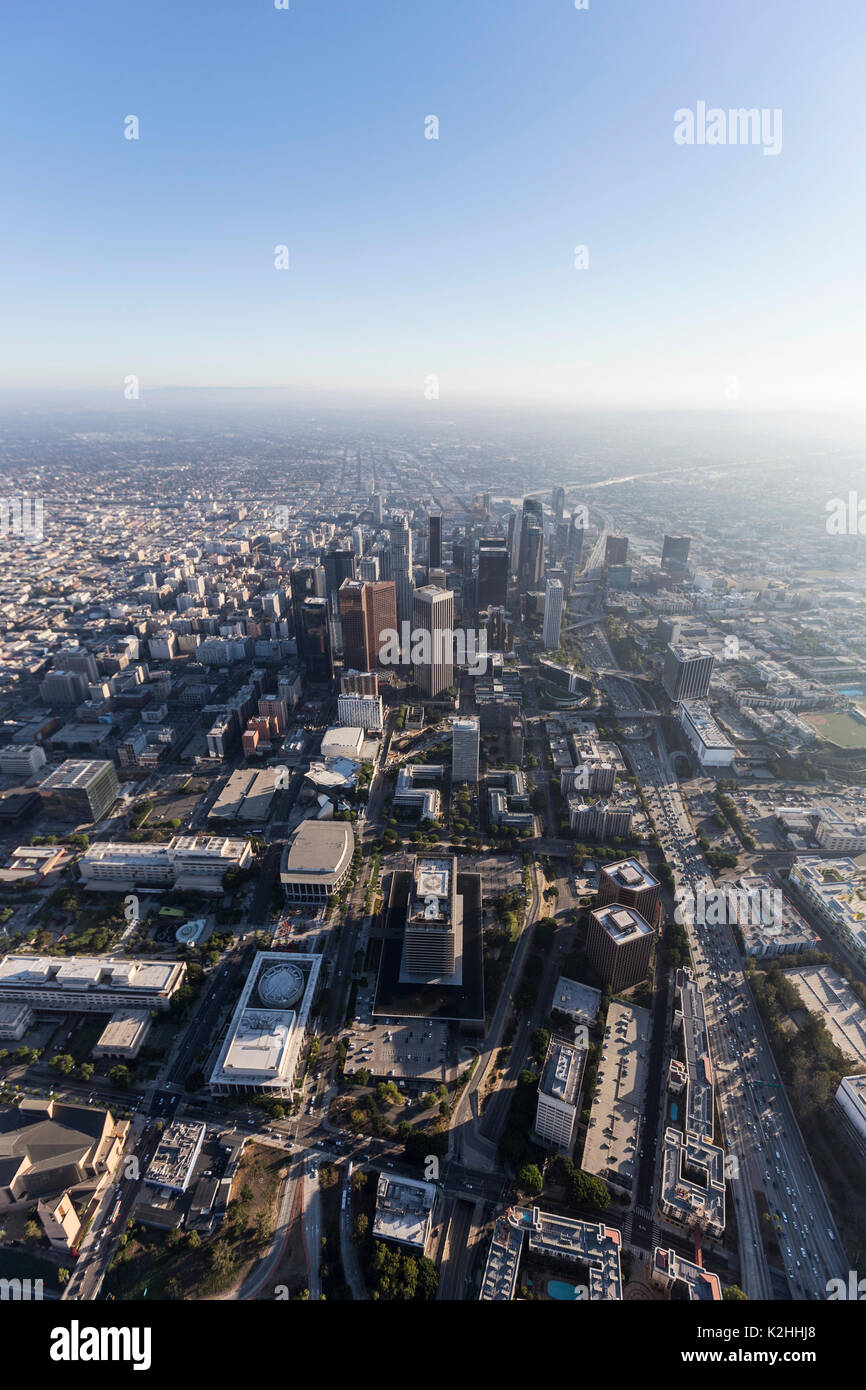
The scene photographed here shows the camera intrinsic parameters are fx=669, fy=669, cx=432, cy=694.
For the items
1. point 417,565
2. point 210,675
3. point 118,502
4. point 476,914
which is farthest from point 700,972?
point 118,502

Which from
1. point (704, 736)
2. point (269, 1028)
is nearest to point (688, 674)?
point (704, 736)

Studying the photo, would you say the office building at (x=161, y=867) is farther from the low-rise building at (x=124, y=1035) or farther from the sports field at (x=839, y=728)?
the sports field at (x=839, y=728)

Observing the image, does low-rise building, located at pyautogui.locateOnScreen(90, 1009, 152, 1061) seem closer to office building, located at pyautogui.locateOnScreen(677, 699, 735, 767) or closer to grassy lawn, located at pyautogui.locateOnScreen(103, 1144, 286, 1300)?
grassy lawn, located at pyautogui.locateOnScreen(103, 1144, 286, 1300)

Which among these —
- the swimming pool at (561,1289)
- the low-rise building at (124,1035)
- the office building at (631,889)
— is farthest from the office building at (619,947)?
the low-rise building at (124,1035)

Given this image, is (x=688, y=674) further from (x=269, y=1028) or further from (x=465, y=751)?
(x=269, y=1028)

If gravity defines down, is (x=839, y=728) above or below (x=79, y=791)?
above
